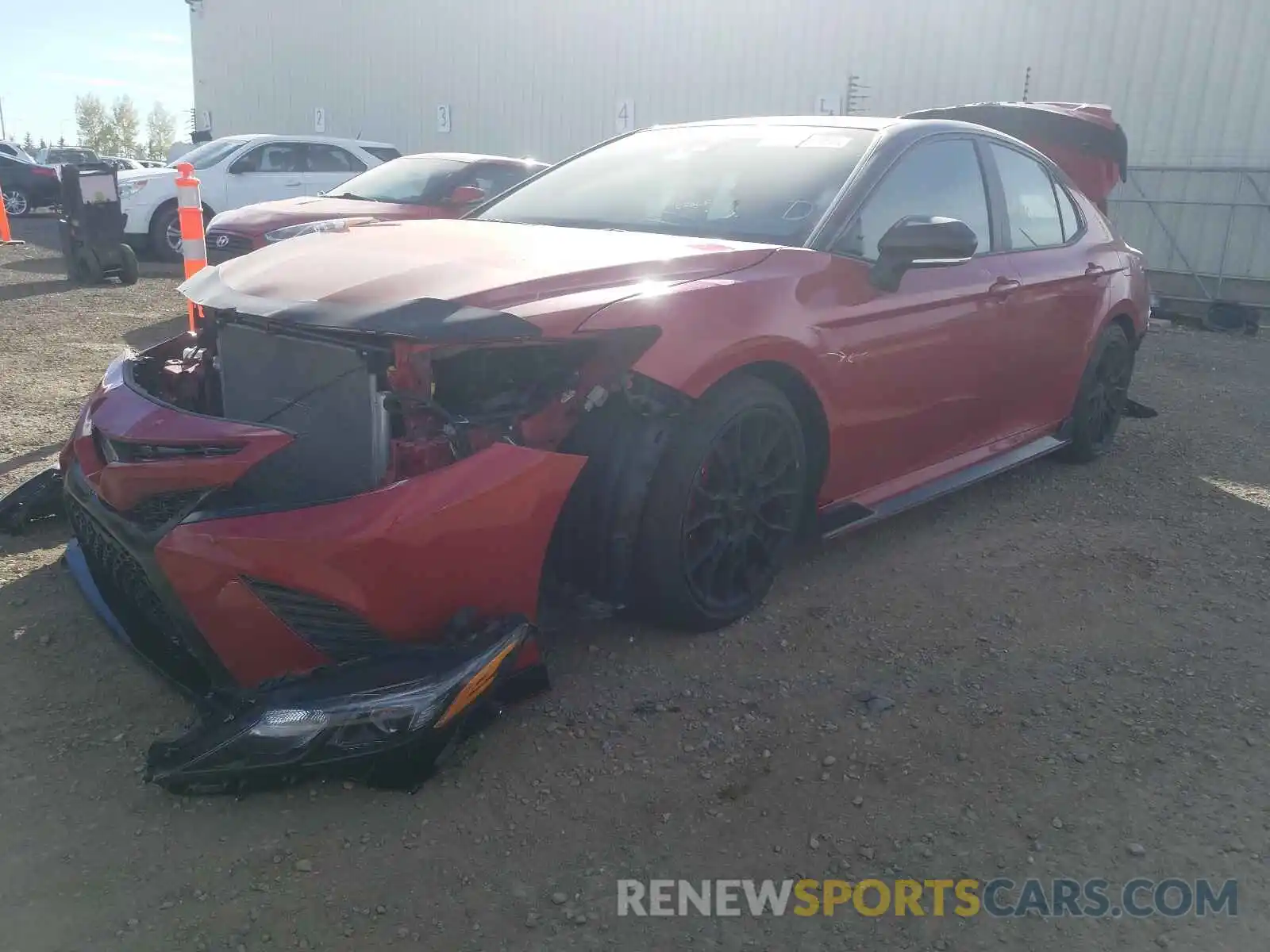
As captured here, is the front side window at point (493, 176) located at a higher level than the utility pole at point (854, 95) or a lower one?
lower

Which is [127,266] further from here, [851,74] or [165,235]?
[851,74]

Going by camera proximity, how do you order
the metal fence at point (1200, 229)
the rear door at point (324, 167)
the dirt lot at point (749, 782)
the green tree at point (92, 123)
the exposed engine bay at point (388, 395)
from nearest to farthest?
the dirt lot at point (749, 782) → the exposed engine bay at point (388, 395) → the metal fence at point (1200, 229) → the rear door at point (324, 167) → the green tree at point (92, 123)

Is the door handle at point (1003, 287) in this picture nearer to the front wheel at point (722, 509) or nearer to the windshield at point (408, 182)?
the front wheel at point (722, 509)

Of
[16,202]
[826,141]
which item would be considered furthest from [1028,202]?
[16,202]

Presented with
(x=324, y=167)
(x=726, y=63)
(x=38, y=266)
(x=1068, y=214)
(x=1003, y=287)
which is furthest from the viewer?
(x=726, y=63)

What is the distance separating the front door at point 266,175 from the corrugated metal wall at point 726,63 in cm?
495

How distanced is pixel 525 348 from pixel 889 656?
4.73 ft

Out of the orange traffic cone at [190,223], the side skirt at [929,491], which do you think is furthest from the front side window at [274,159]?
the side skirt at [929,491]

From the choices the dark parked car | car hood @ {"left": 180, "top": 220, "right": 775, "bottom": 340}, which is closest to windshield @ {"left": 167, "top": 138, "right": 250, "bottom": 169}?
the dark parked car

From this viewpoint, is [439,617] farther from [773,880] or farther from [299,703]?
[773,880]

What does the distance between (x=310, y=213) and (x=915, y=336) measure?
620 centimetres

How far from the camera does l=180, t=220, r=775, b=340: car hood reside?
2504 mm

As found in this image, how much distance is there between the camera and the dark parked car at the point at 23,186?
19609mm

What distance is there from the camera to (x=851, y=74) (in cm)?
1301
